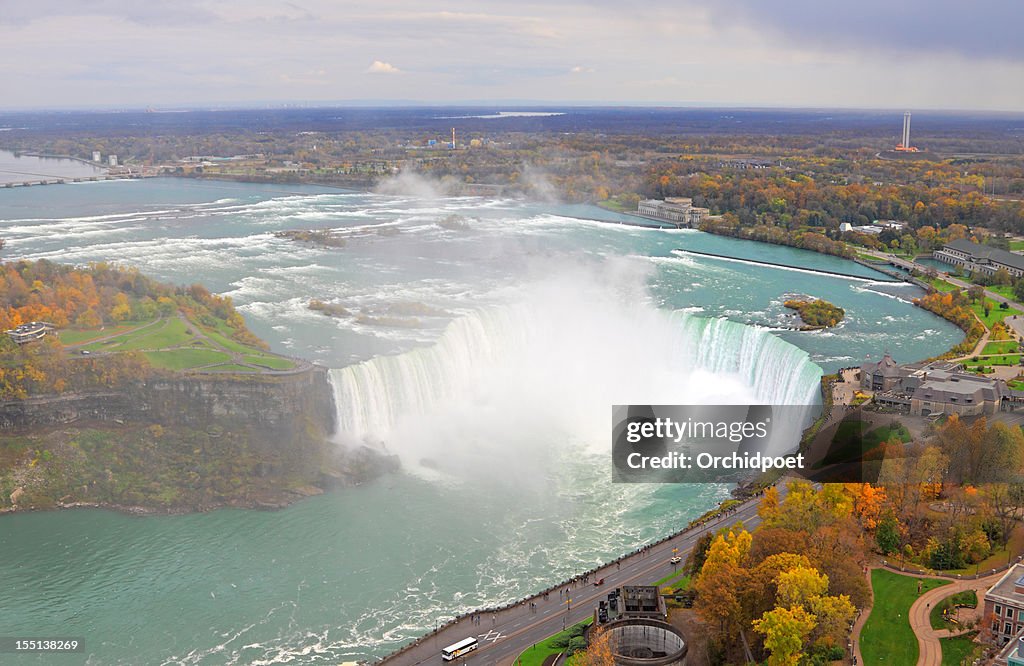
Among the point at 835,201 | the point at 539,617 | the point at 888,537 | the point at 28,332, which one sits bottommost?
the point at 539,617

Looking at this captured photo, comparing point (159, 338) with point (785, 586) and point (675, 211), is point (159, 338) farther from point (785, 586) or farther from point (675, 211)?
point (675, 211)

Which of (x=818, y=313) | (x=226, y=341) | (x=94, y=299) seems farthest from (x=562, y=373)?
(x=94, y=299)

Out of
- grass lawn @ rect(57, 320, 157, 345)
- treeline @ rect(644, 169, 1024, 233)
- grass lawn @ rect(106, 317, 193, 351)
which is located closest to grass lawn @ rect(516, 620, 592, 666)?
grass lawn @ rect(106, 317, 193, 351)

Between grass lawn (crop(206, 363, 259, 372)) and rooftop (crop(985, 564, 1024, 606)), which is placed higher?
grass lawn (crop(206, 363, 259, 372))

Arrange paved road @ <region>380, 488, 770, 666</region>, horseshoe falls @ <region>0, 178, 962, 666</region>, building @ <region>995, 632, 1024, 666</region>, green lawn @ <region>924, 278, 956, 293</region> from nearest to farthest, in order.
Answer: building @ <region>995, 632, 1024, 666</region> < paved road @ <region>380, 488, 770, 666</region> < horseshoe falls @ <region>0, 178, 962, 666</region> < green lawn @ <region>924, 278, 956, 293</region>

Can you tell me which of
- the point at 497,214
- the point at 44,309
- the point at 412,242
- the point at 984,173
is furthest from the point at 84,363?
the point at 984,173

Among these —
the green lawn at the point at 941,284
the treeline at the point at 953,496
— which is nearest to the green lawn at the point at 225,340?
the treeline at the point at 953,496

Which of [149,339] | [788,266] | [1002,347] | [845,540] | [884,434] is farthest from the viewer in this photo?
[788,266]

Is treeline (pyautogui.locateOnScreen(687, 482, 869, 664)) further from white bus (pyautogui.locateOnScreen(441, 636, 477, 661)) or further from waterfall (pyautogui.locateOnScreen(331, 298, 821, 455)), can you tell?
waterfall (pyautogui.locateOnScreen(331, 298, 821, 455))
